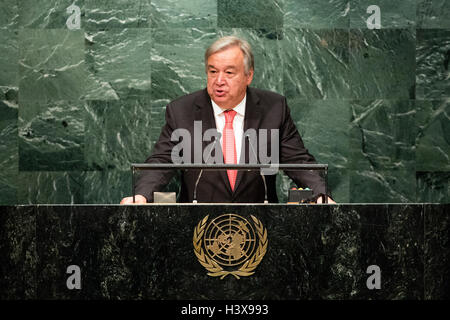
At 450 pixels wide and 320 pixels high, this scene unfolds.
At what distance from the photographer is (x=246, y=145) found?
4.15m

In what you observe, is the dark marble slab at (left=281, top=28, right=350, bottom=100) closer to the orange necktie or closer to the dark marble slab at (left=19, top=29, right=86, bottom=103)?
the orange necktie

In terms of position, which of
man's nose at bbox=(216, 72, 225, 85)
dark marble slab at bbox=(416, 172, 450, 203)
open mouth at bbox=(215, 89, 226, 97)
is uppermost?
man's nose at bbox=(216, 72, 225, 85)

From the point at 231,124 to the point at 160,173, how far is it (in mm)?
770

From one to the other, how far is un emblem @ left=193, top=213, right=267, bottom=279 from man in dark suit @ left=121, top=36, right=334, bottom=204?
4.34 ft

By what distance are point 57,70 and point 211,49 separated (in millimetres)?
1619

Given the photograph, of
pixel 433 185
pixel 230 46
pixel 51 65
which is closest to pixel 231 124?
pixel 230 46

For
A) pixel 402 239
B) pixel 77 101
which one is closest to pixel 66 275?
pixel 402 239

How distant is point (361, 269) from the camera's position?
8.67ft

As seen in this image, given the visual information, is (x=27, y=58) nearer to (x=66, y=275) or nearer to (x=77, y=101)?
(x=77, y=101)

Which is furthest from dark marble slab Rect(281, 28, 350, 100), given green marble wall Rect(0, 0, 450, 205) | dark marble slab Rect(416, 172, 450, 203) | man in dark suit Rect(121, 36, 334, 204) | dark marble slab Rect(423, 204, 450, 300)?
dark marble slab Rect(423, 204, 450, 300)

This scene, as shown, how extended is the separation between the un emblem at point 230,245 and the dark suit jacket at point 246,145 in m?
1.21

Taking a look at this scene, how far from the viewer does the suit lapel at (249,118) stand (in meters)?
4.08

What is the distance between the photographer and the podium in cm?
263

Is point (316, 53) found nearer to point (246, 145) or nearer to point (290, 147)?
point (290, 147)
